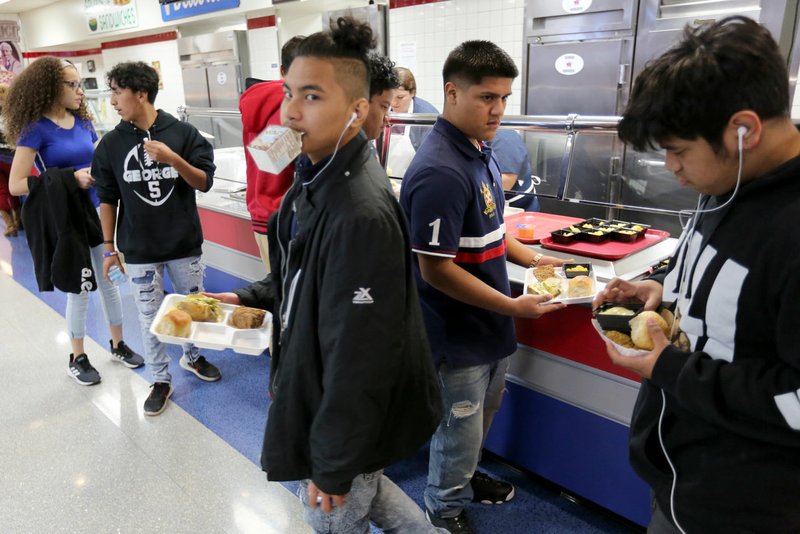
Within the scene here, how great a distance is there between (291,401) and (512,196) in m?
1.85

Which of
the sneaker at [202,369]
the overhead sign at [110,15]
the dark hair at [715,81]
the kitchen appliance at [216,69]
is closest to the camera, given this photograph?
the dark hair at [715,81]

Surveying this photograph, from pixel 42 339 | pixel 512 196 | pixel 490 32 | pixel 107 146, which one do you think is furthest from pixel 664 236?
pixel 42 339

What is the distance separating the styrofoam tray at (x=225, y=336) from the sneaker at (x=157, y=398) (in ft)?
4.35

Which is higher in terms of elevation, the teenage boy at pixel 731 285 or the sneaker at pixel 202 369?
the teenage boy at pixel 731 285

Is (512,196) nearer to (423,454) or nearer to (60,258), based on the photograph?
(423,454)

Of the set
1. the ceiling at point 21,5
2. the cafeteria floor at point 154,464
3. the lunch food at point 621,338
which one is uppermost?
the ceiling at point 21,5

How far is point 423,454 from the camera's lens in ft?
8.04

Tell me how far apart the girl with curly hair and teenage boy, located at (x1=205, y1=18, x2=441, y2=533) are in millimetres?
2132

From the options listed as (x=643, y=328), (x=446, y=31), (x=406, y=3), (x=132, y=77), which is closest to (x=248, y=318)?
(x=643, y=328)

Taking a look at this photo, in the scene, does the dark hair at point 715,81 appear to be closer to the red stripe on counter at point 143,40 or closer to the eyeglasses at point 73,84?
the eyeglasses at point 73,84

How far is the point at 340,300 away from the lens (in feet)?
3.52

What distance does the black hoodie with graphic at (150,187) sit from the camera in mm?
2553

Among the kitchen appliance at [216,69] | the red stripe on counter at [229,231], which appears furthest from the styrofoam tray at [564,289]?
the kitchen appliance at [216,69]

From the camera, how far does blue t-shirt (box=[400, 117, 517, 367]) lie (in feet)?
4.98
